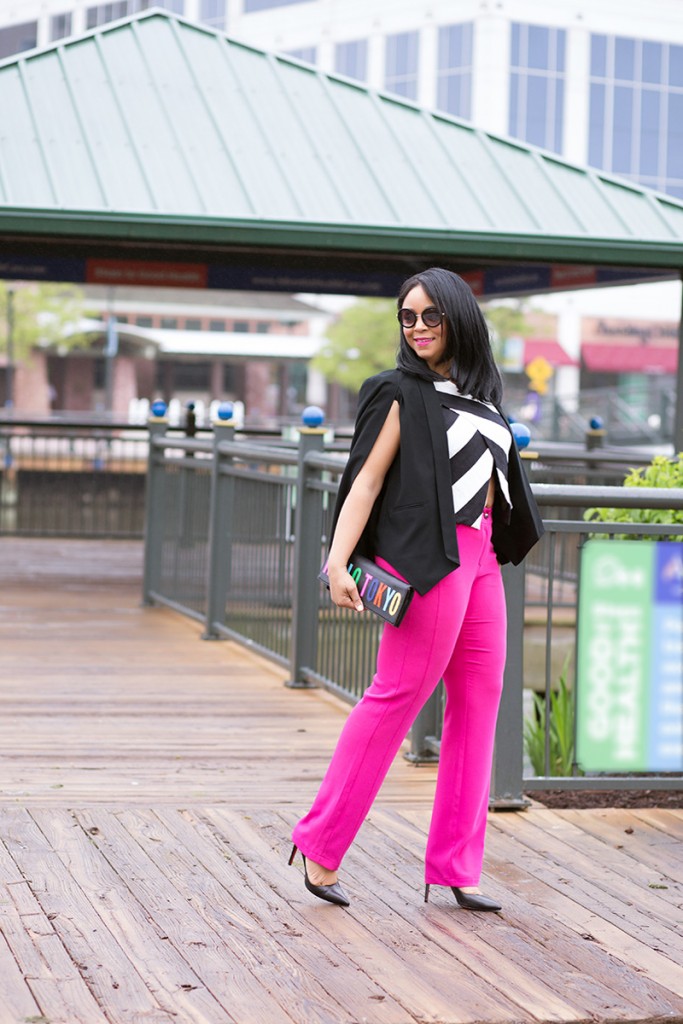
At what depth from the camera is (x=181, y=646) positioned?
1041 centimetres

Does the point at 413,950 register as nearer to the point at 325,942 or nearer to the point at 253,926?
the point at 325,942

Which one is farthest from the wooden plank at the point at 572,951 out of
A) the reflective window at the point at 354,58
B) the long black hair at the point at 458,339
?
the reflective window at the point at 354,58

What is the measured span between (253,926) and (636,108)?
188 ft

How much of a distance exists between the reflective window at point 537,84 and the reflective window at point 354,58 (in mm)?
5840

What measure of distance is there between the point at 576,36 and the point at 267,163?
47.4m

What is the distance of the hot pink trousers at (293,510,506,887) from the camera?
467 centimetres

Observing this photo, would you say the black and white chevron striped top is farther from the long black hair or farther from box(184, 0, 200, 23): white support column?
box(184, 0, 200, 23): white support column

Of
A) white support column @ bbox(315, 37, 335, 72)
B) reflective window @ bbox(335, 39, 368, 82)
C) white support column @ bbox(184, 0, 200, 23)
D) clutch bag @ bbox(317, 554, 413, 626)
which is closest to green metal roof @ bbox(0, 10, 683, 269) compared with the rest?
clutch bag @ bbox(317, 554, 413, 626)

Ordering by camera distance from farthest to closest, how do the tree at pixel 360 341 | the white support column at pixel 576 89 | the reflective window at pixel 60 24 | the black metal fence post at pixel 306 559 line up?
the reflective window at pixel 60 24 → the white support column at pixel 576 89 → the tree at pixel 360 341 → the black metal fence post at pixel 306 559

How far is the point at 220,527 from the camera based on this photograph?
34.4 ft

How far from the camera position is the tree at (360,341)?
177 ft

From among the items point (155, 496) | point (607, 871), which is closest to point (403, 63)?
point (155, 496)

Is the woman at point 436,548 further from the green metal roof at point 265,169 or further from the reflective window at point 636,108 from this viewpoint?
the reflective window at point 636,108

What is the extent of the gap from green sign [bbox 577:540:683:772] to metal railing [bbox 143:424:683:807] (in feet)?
0.39
